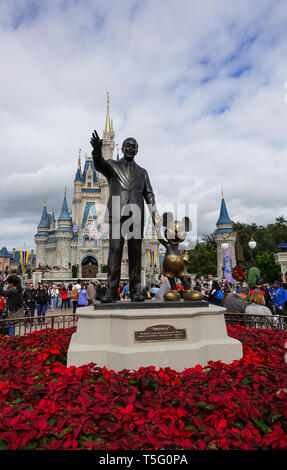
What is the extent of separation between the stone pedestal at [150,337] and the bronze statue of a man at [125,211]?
469mm

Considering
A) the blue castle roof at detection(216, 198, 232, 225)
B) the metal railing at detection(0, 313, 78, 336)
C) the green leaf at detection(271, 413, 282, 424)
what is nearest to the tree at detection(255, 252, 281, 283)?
the blue castle roof at detection(216, 198, 232, 225)

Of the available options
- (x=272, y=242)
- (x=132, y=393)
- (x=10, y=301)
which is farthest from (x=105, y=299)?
(x=272, y=242)

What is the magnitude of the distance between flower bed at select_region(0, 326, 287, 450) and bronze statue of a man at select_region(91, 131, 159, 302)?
1344mm

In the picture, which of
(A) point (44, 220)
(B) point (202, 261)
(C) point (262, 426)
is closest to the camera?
(C) point (262, 426)

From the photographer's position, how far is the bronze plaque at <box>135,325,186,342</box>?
3.94 m

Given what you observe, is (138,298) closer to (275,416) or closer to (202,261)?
(275,416)

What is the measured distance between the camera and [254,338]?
17.5ft

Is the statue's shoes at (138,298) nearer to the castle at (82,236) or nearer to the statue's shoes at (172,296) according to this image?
the statue's shoes at (172,296)

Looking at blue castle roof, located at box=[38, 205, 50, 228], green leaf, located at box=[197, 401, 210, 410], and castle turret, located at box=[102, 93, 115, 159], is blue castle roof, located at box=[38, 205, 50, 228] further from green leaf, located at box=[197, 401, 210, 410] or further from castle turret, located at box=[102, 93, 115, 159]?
green leaf, located at box=[197, 401, 210, 410]

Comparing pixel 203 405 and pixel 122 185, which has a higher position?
pixel 122 185

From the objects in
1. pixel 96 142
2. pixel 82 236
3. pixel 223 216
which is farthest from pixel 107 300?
pixel 82 236

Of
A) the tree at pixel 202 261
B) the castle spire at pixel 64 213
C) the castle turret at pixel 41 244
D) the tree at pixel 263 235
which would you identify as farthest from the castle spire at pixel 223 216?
the castle turret at pixel 41 244

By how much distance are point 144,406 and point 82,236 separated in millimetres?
55877

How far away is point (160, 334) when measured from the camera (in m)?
4.00
